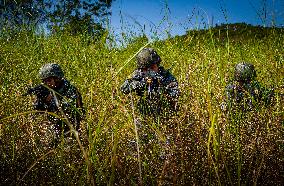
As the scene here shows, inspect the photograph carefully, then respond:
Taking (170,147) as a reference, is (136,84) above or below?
above

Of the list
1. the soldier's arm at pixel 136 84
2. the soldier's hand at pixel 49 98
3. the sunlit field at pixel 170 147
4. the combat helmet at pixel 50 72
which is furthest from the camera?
the combat helmet at pixel 50 72

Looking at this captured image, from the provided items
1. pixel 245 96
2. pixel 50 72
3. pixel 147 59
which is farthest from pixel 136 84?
pixel 245 96

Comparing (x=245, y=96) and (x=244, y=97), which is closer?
(x=244, y=97)

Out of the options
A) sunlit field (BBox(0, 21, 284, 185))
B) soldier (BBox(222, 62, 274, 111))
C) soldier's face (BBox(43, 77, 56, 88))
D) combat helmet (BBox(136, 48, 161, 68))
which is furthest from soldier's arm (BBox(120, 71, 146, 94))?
sunlit field (BBox(0, 21, 284, 185))

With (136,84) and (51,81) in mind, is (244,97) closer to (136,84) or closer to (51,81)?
(136,84)

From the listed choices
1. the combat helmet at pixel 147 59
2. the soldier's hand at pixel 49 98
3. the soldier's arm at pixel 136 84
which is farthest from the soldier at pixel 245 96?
the soldier's hand at pixel 49 98

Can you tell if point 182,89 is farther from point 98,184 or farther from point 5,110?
point 5,110

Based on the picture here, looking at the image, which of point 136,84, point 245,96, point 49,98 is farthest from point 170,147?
point 49,98

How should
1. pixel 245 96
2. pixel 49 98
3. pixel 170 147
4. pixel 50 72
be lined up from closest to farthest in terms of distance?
pixel 170 147 < pixel 245 96 < pixel 49 98 < pixel 50 72

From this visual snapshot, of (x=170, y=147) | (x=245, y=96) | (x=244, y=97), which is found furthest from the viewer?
(x=245, y=96)

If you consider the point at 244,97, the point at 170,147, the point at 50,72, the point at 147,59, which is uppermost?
the point at 147,59

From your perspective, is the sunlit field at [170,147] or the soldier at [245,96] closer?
the sunlit field at [170,147]

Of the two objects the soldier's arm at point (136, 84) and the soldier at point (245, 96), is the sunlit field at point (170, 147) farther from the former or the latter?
the soldier's arm at point (136, 84)

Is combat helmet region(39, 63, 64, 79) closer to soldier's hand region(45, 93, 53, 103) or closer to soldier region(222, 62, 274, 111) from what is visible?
soldier's hand region(45, 93, 53, 103)
